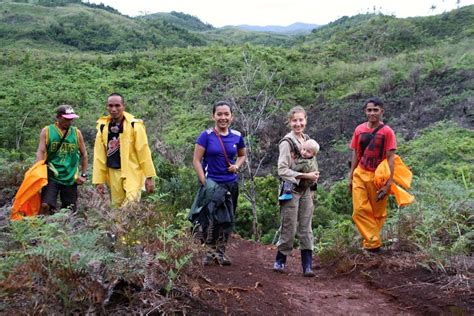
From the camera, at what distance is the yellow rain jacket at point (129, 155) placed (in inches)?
194

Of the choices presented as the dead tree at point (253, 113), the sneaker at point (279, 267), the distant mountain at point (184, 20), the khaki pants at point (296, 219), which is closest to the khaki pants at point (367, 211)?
the khaki pants at point (296, 219)

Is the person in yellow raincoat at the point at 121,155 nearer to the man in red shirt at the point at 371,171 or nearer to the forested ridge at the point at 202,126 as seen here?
the forested ridge at the point at 202,126

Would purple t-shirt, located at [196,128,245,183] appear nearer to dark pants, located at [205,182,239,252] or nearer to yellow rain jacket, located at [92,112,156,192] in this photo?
dark pants, located at [205,182,239,252]

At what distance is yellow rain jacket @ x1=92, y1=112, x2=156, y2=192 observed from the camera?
4.93 meters

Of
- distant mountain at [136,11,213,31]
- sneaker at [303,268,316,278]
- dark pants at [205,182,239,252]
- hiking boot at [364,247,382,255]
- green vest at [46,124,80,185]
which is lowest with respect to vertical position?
sneaker at [303,268,316,278]

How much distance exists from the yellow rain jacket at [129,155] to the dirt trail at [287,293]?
116cm

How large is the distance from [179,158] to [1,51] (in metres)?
23.9

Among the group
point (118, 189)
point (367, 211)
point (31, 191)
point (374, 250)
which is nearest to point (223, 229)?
point (118, 189)

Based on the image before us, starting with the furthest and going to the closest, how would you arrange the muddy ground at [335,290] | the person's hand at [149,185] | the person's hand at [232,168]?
the person's hand at [149,185], the person's hand at [232,168], the muddy ground at [335,290]

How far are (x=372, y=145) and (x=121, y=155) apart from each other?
2571 mm

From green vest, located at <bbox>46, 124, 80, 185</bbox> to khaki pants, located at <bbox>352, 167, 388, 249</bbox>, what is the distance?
9.85 ft

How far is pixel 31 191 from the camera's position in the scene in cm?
509

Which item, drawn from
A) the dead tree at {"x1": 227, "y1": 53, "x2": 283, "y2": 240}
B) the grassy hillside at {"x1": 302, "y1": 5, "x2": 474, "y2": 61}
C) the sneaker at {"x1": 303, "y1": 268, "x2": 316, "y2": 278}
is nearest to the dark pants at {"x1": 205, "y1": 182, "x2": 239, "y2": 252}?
the sneaker at {"x1": 303, "y1": 268, "x2": 316, "y2": 278}

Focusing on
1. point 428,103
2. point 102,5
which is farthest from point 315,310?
point 102,5
